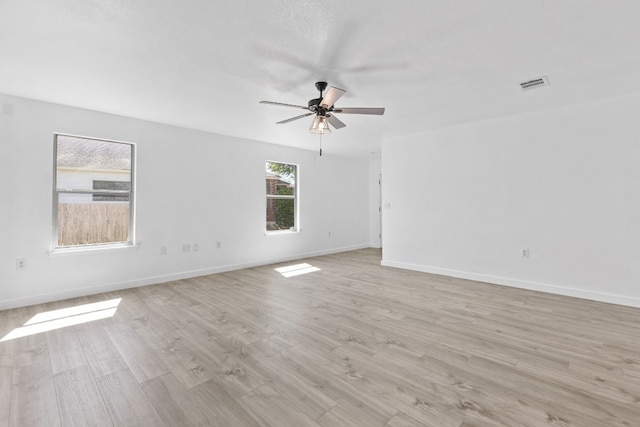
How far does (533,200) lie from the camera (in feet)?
13.3

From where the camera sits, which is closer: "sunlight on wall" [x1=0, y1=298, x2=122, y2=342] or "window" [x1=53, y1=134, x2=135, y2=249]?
"sunlight on wall" [x1=0, y1=298, x2=122, y2=342]

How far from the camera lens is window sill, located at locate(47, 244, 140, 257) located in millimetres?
3726

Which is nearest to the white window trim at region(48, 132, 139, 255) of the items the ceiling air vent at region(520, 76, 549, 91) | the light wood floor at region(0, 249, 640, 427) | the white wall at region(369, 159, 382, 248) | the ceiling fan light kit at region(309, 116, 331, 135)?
the light wood floor at region(0, 249, 640, 427)

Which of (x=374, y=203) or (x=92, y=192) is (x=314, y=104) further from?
(x=374, y=203)

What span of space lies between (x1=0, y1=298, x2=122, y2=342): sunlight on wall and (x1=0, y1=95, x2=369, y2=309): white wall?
1.89ft

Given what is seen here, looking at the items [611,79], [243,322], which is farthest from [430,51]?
[243,322]

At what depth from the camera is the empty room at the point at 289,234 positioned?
74.6 inches

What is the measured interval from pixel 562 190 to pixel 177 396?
15.7 ft

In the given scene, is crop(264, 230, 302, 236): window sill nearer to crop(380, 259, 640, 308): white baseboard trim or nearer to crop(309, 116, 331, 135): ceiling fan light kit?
crop(380, 259, 640, 308): white baseboard trim

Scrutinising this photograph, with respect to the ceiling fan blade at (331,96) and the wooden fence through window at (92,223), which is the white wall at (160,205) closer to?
the wooden fence through window at (92,223)

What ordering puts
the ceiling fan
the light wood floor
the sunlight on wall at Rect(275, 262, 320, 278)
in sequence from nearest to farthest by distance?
the light wood floor → the ceiling fan → the sunlight on wall at Rect(275, 262, 320, 278)

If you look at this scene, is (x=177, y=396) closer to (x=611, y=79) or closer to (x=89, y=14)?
(x=89, y=14)

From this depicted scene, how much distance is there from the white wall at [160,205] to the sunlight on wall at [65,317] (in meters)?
0.58

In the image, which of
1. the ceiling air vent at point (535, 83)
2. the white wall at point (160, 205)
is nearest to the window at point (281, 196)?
the white wall at point (160, 205)
